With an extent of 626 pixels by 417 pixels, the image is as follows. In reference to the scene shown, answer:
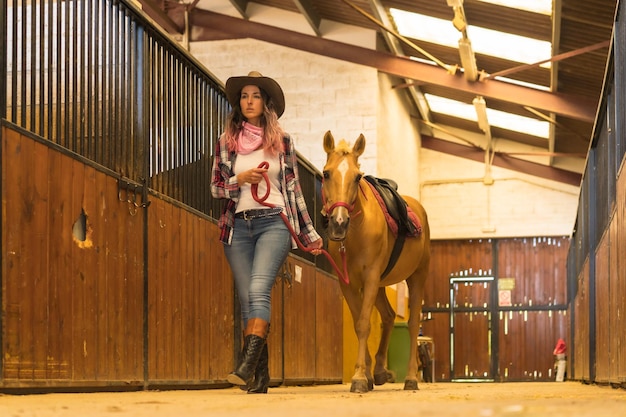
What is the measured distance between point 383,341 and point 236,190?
9.61 ft

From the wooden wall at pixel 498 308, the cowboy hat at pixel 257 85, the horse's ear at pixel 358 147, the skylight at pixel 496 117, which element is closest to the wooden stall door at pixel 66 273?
the cowboy hat at pixel 257 85

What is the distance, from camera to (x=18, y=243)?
412cm

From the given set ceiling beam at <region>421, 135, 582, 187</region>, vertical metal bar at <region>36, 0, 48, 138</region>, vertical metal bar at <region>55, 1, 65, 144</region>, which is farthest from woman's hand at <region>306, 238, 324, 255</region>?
ceiling beam at <region>421, 135, 582, 187</region>

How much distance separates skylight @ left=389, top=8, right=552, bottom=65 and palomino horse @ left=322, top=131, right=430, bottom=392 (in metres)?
8.55

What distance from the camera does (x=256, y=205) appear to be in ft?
16.7

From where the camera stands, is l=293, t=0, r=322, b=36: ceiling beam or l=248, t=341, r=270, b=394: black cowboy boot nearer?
l=248, t=341, r=270, b=394: black cowboy boot

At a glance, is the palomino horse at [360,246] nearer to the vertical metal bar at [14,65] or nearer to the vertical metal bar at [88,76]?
the vertical metal bar at [88,76]

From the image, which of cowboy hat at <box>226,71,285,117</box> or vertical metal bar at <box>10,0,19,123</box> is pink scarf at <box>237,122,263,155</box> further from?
vertical metal bar at <box>10,0,19,123</box>

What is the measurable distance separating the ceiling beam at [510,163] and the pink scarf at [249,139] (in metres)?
17.9

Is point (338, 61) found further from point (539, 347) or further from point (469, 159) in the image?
point (539, 347)

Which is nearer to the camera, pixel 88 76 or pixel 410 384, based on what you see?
pixel 88 76

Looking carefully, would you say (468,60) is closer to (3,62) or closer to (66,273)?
(66,273)

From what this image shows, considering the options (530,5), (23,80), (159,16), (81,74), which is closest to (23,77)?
(23,80)

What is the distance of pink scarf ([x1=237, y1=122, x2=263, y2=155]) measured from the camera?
521 cm
